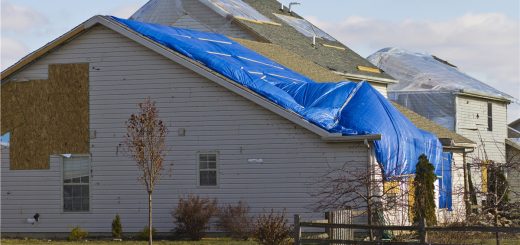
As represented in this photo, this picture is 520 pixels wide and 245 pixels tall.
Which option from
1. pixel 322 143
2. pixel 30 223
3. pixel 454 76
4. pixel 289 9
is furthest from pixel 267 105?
pixel 454 76

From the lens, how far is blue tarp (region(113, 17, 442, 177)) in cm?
3197

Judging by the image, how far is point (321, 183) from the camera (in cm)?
3134

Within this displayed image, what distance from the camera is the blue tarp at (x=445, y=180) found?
37438mm

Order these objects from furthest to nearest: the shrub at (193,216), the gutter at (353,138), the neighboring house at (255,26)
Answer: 1. the neighboring house at (255,26)
2. the shrub at (193,216)
3. the gutter at (353,138)

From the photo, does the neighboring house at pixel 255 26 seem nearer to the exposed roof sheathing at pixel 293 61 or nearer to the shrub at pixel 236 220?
the exposed roof sheathing at pixel 293 61

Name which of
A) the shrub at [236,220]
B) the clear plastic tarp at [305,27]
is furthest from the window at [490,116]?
the shrub at [236,220]

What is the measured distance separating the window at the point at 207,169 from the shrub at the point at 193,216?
2.35 feet

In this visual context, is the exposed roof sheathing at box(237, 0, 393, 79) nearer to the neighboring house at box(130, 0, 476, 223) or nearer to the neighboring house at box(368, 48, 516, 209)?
the neighboring house at box(130, 0, 476, 223)

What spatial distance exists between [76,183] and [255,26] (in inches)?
499

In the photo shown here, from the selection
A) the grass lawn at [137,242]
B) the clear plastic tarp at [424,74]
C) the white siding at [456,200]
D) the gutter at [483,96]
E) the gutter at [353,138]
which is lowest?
the grass lawn at [137,242]

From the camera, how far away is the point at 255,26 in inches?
1730

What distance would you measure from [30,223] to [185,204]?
18.0 feet

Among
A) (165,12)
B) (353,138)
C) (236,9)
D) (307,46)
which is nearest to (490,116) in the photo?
(307,46)

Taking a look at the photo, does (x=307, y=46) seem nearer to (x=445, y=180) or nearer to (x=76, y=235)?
(x=445, y=180)
